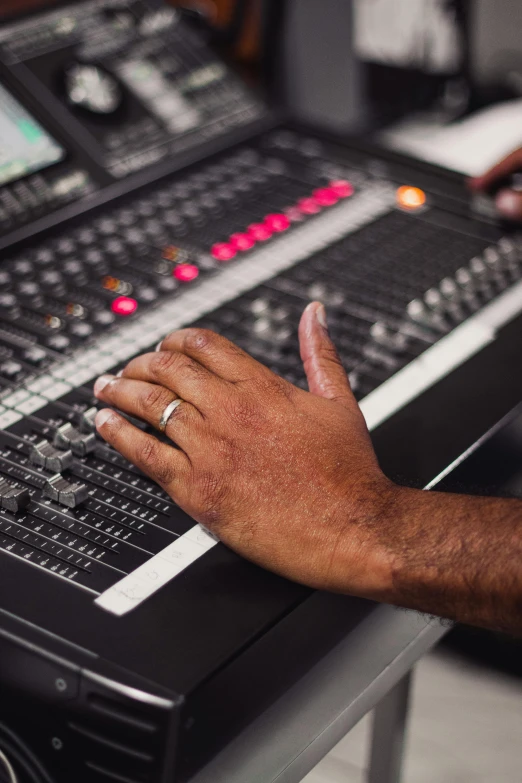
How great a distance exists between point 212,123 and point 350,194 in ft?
0.87

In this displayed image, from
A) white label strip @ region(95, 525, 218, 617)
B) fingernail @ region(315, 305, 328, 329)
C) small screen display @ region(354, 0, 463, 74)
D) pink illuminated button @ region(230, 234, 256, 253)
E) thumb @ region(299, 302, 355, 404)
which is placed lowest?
small screen display @ region(354, 0, 463, 74)

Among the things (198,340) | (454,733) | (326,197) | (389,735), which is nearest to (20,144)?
(326,197)

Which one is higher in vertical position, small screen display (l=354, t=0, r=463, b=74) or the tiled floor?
small screen display (l=354, t=0, r=463, b=74)

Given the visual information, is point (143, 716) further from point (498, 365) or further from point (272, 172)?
point (272, 172)

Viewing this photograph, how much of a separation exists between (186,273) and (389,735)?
2.28 feet

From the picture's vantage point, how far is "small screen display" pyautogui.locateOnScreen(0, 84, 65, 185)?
128 cm

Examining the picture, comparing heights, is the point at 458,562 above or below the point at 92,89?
below

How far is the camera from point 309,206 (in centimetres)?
139

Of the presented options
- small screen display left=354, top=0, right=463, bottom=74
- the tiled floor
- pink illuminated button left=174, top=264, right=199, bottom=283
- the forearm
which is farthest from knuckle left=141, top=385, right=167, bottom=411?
small screen display left=354, top=0, right=463, bottom=74

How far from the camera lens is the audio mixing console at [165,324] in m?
0.73

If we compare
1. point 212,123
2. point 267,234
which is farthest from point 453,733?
point 212,123

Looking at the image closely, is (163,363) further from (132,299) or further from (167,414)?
(132,299)

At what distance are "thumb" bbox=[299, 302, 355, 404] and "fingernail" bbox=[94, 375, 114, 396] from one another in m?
0.20

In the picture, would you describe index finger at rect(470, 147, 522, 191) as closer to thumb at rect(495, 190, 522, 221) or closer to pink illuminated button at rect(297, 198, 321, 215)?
thumb at rect(495, 190, 522, 221)
